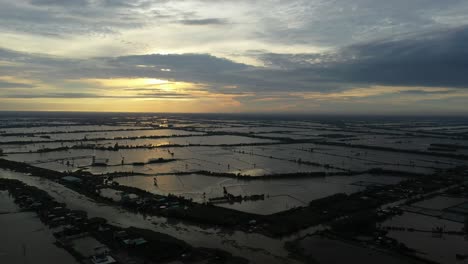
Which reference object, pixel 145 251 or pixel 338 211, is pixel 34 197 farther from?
pixel 338 211

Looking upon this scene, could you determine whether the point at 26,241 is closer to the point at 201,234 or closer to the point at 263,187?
the point at 201,234

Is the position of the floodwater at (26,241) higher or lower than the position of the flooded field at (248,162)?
lower

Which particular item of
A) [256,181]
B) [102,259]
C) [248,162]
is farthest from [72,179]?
[248,162]

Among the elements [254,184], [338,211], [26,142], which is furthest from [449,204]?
[26,142]

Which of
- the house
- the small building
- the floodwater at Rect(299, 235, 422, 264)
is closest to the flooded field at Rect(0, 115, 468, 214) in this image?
the small building

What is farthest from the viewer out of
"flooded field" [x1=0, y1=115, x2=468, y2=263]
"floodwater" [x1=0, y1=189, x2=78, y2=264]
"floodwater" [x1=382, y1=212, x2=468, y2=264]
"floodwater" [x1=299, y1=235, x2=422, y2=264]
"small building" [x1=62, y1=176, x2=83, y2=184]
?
"small building" [x1=62, y1=176, x2=83, y2=184]

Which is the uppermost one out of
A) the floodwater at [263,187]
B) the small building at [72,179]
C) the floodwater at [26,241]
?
the small building at [72,179]

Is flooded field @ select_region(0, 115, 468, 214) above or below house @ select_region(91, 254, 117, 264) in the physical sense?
above

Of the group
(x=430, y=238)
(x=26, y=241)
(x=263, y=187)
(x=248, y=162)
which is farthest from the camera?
(x=248, y=162)

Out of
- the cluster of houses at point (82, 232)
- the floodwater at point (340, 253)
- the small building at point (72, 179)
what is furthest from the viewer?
the small building at point (72, 179)

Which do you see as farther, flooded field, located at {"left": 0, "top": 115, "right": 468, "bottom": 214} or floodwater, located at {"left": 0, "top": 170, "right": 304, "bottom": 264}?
flooded field, located at {"left": 0, "top": 115, "right": 468, "bottom": 214}

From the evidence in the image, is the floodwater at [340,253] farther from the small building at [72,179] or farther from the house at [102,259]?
the small building at [72,179]

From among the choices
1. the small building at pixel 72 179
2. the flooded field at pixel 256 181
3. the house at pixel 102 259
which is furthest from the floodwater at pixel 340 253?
the small building at pixel 72 179

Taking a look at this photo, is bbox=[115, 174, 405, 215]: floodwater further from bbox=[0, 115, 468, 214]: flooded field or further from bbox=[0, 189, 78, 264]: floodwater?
bbox=[0, 189, 78, 264]: floodwater
